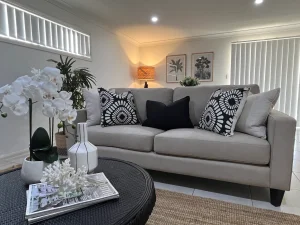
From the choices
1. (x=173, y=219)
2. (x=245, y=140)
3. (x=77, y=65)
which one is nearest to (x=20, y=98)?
(x=173, y=219)

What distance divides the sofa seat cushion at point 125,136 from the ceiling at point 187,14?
2.20 metres

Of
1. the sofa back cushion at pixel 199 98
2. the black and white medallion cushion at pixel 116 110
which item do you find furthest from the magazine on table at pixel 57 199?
the sofa back cushion at pixel 199 98

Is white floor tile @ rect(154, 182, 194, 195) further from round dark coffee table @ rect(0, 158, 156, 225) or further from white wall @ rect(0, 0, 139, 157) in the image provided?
white wall @ rect(0, 0, 139, 157)

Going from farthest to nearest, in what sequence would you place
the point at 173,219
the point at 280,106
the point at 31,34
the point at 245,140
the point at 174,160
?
the point at 280,106, the point at 31,34, the point at 174,160, the point at 245,140, the point at 173,219

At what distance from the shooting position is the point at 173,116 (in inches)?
78.9

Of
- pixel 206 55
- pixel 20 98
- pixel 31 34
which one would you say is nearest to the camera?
pixel 20 98

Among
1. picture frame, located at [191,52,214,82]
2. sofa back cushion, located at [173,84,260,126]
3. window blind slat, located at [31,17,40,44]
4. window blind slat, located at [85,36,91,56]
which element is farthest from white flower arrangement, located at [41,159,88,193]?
picture frame, located at [191,52,214,82]

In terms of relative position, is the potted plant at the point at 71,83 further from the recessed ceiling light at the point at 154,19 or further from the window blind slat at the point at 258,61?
the window blind slat at the point at 258,61

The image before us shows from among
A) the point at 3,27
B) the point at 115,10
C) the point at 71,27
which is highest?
the point at 115,10

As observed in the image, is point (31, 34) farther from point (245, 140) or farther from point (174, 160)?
point (245, 140)

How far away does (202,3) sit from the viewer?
10.6ft

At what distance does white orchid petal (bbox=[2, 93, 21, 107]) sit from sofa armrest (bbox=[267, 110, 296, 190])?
1.51 metres

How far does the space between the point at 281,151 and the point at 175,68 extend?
171 inches

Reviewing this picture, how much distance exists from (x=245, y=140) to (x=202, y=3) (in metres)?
2.62
